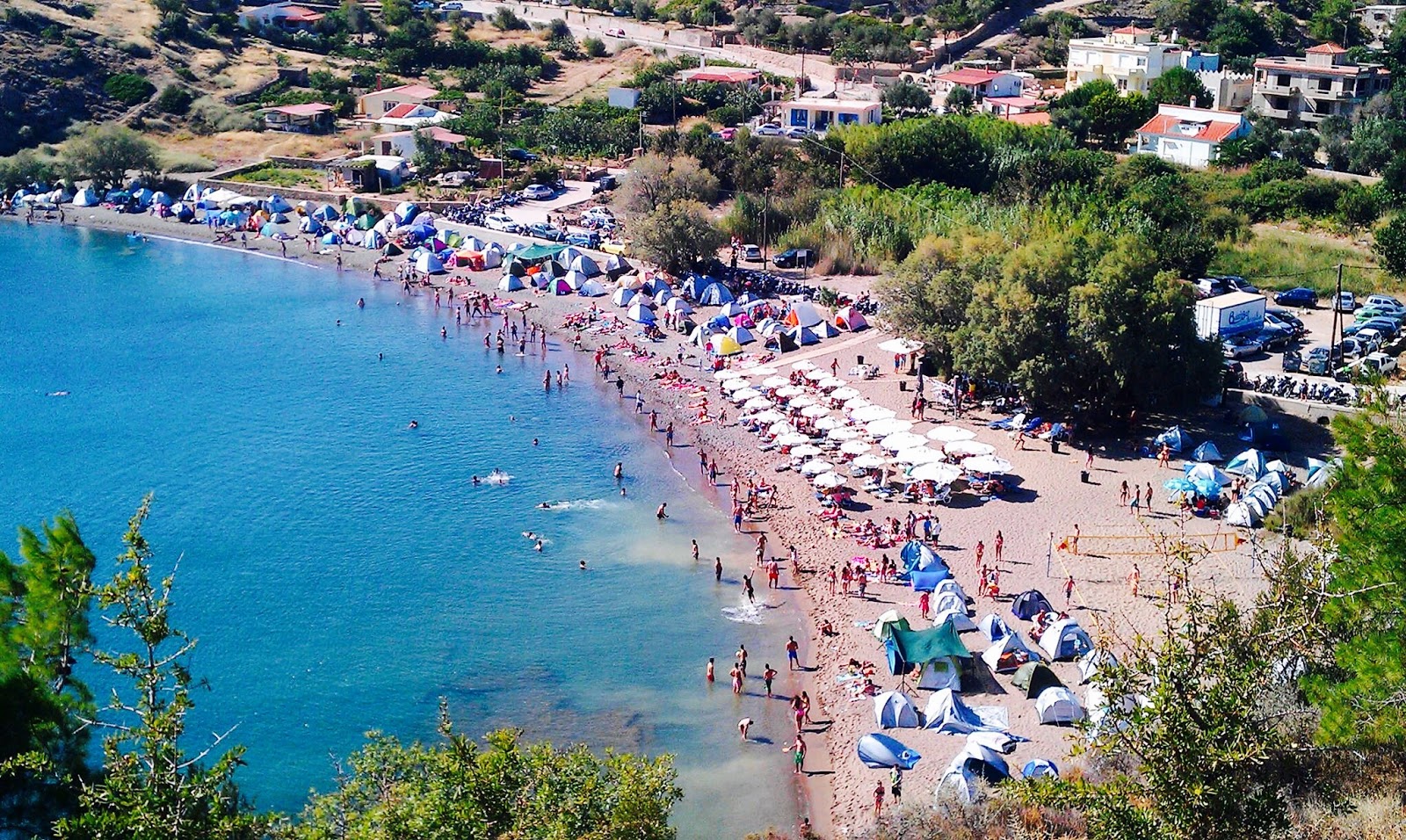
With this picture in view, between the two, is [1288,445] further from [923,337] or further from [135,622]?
[135,622]

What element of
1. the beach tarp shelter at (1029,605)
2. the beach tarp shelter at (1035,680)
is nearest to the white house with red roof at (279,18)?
the beach tarp shelter at (1029,605)

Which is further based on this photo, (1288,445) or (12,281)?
(12,281)

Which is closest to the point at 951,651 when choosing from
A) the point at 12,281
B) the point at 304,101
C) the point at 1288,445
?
the point at 1288,445

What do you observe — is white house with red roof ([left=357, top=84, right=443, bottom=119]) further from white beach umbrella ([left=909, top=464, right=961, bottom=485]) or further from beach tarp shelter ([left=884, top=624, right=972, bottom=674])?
beach tarp shelter ([left=884, top=624, right=972, bottom=674])

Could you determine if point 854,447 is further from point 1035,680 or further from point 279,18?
point 279,18

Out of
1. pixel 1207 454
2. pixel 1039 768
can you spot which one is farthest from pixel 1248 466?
pixel 1039 768

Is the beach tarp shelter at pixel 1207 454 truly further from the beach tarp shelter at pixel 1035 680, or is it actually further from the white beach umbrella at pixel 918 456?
the beach tarp shelter at pixel 1035 680

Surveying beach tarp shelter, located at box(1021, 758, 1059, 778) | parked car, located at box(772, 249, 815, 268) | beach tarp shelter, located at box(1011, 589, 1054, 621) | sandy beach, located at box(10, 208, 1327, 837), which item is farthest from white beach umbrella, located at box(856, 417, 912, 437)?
parked car, located at box(772, 249, 815, 268)
